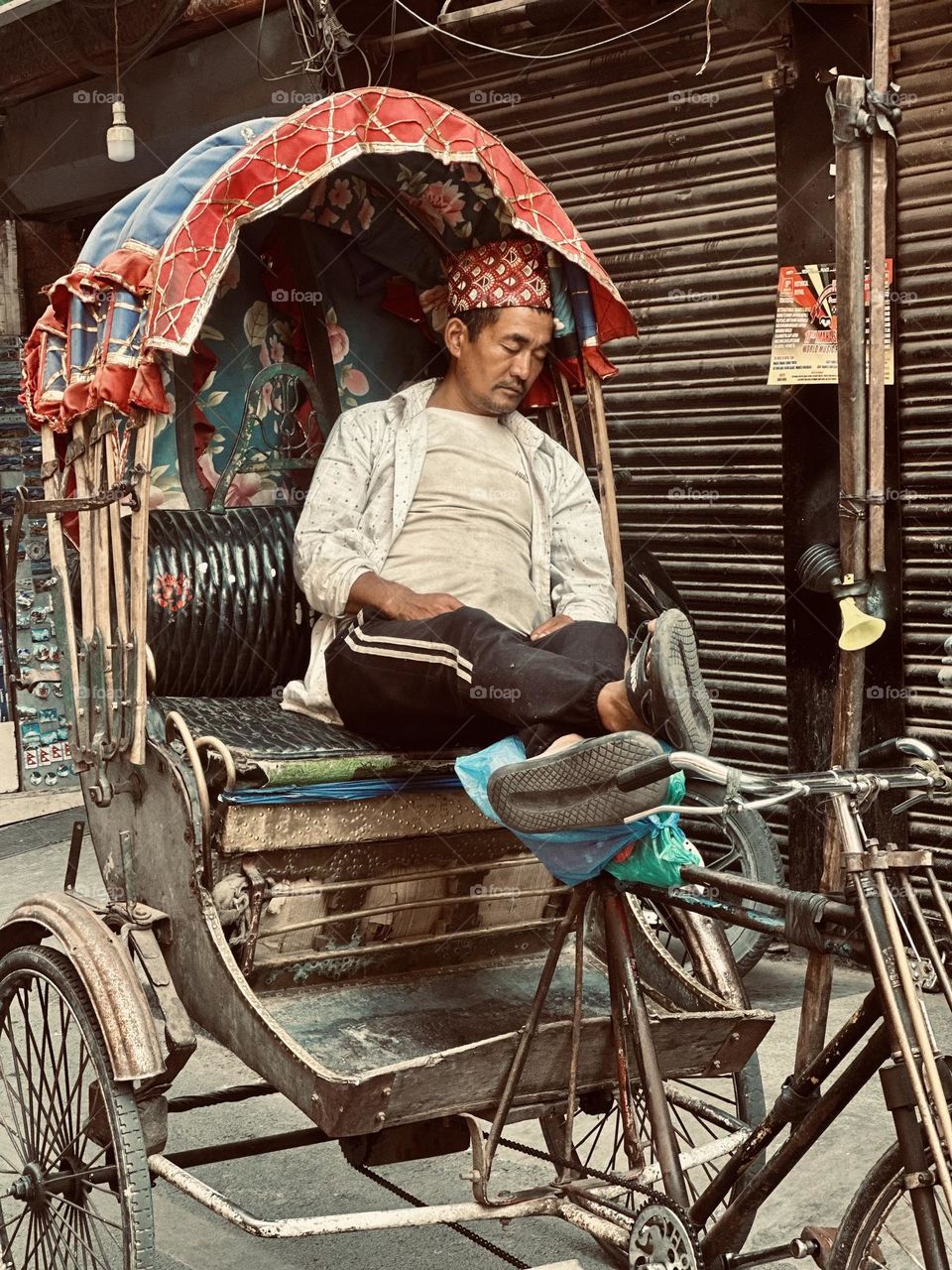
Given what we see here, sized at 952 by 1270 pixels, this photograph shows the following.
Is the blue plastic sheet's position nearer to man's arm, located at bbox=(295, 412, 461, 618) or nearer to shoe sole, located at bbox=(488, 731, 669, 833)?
man's arm, located at bbox=(295, 412, 461, 618)

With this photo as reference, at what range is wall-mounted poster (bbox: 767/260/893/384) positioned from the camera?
5.00 meters

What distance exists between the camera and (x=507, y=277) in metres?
3.82

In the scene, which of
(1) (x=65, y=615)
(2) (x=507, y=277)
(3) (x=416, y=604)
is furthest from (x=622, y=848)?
(2) (x=507, y=277)

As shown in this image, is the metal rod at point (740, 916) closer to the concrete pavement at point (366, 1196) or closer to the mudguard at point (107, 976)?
the mudguard at point (107, 976)

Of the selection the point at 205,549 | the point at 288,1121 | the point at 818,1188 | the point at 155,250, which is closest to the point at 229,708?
the point at 205,549

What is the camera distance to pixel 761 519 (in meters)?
5.53

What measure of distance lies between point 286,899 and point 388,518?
1103 mm

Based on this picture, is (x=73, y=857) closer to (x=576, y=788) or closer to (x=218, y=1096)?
(x=218, y=1096)

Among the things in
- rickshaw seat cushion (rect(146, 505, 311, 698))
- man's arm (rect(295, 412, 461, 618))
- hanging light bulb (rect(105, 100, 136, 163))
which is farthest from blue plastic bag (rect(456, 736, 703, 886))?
hanging light bulb (rect(105, 100, 136, 163))

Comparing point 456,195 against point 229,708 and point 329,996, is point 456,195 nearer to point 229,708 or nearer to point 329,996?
point 229,708

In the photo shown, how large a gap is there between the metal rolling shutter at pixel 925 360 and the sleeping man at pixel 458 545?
1.52 meters

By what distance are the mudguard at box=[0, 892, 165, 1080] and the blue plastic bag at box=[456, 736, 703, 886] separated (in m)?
0.75

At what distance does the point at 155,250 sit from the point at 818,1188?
2.67 metres

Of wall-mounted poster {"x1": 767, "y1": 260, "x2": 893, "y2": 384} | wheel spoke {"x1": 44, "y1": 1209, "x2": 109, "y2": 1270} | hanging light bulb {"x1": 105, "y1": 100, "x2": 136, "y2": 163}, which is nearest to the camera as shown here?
wheel spoke {"x1": 44, "y1": 1209, "x2": 109, "y2": 1270}
